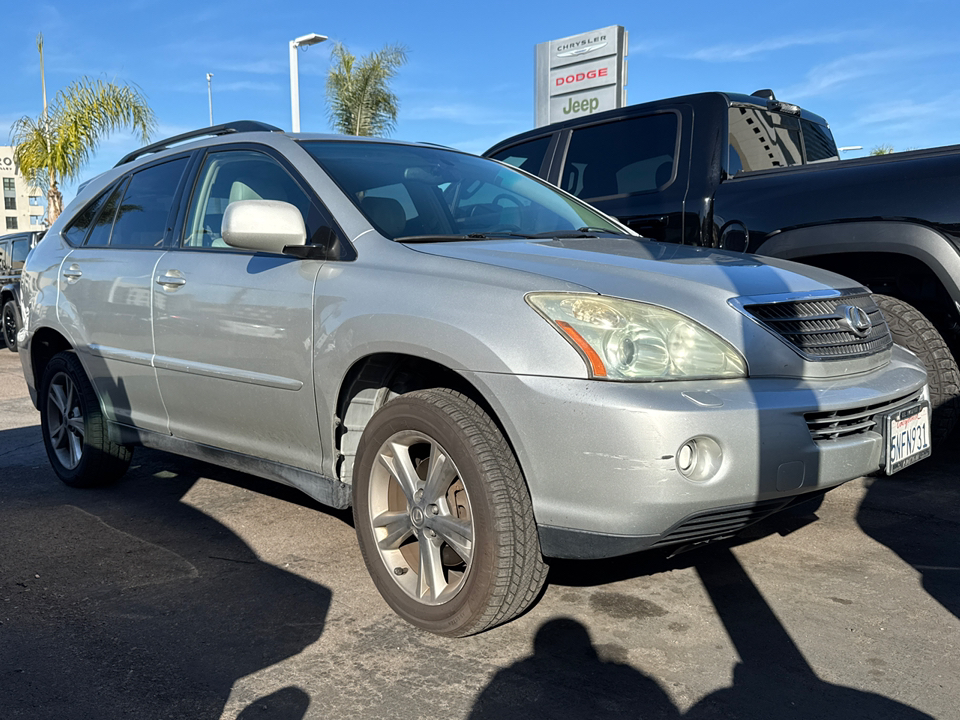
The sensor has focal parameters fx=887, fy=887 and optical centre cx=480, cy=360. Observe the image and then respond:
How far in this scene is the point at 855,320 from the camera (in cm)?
294

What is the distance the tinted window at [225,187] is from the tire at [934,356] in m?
2.65

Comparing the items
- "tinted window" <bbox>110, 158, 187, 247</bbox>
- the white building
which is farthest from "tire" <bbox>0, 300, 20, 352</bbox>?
the white building

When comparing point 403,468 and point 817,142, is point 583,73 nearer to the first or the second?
point 817,142

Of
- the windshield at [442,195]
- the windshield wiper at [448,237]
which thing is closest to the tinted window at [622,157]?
the windshield at [442,195]

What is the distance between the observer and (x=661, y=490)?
2328 millimetres

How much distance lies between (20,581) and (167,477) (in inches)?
63.2

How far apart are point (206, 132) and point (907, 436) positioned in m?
3.38

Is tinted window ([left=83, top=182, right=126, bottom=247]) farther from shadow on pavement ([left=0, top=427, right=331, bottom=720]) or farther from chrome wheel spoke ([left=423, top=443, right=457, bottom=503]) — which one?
chrome wheel spoke ([left=423, top=443, right=457, bottom=503])

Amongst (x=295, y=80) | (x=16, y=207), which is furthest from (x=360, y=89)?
(x=16, y=207)

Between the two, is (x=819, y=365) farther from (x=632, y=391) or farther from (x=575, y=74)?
(x=575, y=74)

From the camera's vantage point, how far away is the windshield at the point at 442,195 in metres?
3.29

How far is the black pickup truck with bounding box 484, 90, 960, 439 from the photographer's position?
382cm

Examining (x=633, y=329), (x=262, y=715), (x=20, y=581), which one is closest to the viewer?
(x=262, y=715)

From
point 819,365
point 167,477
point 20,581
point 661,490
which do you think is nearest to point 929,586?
point 819,365
